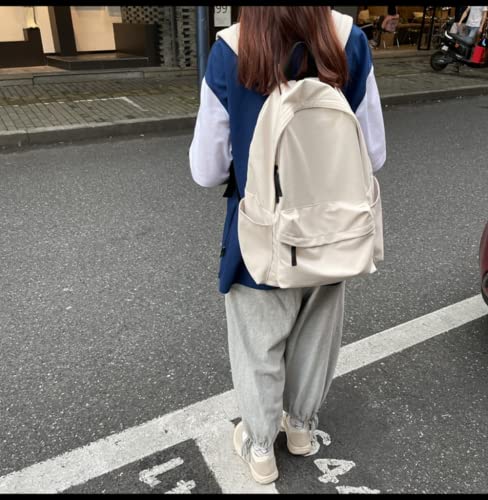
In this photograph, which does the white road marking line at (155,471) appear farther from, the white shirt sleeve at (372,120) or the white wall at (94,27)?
the white wall at (94,27)

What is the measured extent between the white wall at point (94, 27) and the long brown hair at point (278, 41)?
37.5 feet

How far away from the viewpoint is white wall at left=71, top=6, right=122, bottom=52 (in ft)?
37.2

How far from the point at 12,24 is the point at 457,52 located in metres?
9.71

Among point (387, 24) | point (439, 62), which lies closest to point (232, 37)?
point (439, 62)

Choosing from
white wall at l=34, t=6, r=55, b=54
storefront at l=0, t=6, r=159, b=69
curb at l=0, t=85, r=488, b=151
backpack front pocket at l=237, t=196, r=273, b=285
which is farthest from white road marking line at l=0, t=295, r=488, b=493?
white wall at l=34, t=6, r=55, b=54

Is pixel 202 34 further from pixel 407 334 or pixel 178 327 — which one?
pixel 407 334

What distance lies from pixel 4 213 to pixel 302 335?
3416 millimetres

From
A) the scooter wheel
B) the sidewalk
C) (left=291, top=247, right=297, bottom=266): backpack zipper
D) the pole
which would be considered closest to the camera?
(left=291, top=247, right=297, bottom=266): backpack zipper

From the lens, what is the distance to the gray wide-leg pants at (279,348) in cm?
173

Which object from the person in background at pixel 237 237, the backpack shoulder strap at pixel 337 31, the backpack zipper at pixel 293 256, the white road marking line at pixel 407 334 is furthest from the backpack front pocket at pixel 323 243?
the white road marking line at pixel 407 334

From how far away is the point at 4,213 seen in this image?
14.3ft

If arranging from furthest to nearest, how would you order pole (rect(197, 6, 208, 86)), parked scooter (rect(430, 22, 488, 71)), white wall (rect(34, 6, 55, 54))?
parked scooter (rect(430, 22, 488, 71))
white wall (rect(34, 6, 55, 54))
pole (rect(197, 6, 208, 86))

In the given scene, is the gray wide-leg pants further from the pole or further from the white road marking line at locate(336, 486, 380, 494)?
the pole

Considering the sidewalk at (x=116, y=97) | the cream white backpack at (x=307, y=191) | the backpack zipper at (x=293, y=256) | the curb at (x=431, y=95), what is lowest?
the curb at (x=431, y=95)
